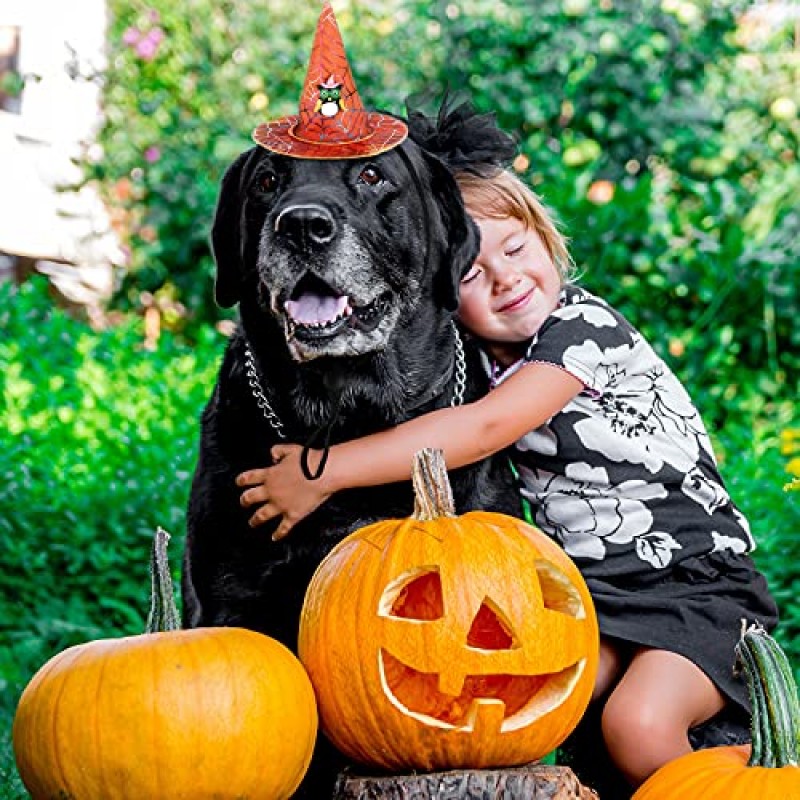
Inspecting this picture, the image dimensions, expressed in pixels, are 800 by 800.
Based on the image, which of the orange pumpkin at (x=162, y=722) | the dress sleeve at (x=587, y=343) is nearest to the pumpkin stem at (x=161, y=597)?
the orange pumpkin at (x=162, y=722)

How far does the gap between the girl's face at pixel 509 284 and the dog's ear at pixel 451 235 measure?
5cm

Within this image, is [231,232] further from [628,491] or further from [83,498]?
[83,498]

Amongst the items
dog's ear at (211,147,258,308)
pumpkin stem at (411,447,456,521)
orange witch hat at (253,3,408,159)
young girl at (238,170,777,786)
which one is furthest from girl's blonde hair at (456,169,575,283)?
pumpkin stem at (411,447,456,521)

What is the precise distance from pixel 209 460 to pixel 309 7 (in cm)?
530

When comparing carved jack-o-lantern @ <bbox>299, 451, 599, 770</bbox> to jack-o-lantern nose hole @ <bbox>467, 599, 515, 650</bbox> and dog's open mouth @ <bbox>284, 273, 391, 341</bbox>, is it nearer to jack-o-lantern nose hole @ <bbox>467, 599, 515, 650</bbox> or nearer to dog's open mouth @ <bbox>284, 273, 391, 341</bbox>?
jack-o-lantern nose hole @ <bbox>467, 599, 515, 650</bbox>

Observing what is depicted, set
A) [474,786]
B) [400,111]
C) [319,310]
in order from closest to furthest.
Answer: [474,786] < [319,310] < [400,111]

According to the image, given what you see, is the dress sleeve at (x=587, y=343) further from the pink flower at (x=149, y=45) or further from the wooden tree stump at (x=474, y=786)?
the pink flower at (x=149, y=45)

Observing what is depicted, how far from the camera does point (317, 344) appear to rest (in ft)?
9.69

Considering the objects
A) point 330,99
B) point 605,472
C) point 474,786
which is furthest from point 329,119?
point 474,786

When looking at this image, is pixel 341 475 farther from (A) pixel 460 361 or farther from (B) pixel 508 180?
(B) pixel 508 180

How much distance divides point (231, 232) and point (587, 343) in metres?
0.84

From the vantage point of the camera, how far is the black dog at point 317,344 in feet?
9.75

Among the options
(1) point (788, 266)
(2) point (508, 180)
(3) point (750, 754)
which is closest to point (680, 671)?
(3) point (750, 754)

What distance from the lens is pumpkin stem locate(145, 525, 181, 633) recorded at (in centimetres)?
243
